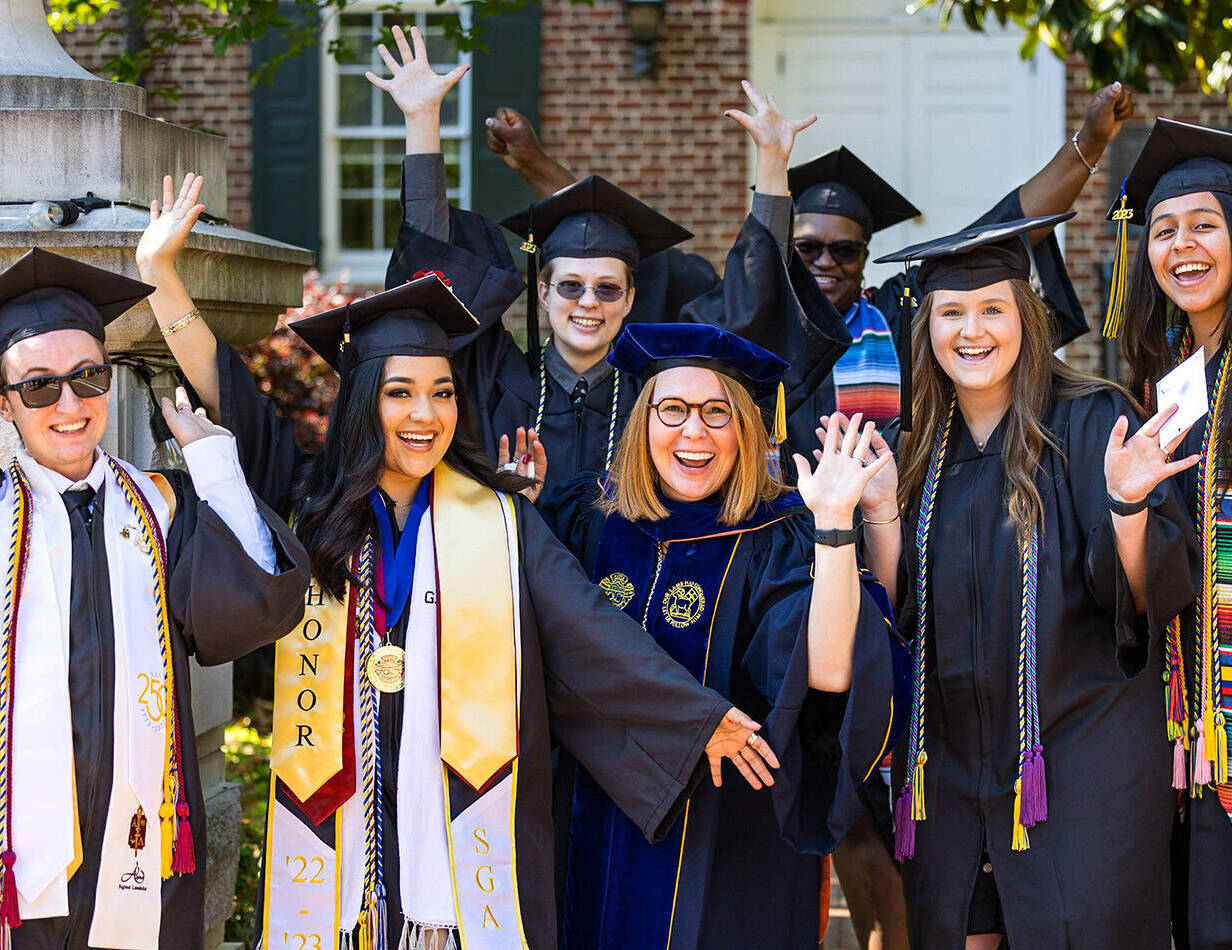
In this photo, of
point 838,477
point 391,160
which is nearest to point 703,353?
point 838,477

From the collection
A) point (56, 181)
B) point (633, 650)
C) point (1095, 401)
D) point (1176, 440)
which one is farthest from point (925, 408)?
point (56, 181)

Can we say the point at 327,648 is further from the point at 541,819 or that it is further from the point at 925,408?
the point at 925,408

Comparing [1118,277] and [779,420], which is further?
[1118,277]

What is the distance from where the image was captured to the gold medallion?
3223 mm

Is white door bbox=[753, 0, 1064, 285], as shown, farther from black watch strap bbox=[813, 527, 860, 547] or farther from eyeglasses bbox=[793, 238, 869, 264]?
black watch strap bbox=[813, 527, 860, 547]

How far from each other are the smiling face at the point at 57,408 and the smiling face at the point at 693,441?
122cm

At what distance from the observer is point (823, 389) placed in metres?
4.75

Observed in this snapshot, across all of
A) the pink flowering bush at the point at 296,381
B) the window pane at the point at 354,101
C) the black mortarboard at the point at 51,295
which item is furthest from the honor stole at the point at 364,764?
the window pane at the point at 354,101

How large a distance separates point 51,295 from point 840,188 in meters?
2.68

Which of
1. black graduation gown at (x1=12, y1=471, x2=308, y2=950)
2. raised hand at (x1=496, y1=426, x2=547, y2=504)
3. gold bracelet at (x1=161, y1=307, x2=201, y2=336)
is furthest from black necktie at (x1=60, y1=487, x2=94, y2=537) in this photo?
raised hand at (x1=496, y1=426, x2=547, y2=504)

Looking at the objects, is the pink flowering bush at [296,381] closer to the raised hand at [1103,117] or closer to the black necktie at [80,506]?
the raised hand at [1103,117]

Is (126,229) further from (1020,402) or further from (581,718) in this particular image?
(1020,402)

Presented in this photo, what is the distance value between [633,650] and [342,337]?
1.00 meters

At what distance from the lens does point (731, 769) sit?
343 cm
